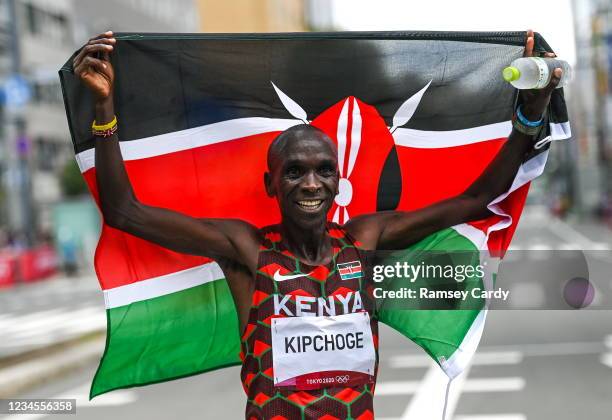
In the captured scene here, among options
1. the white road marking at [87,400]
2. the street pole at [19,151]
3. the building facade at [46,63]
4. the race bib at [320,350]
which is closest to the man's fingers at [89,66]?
the race bib at [320,350]

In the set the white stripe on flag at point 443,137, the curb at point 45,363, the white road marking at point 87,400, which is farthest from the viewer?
the curb at point 45,363

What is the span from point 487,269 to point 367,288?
25.5 inches

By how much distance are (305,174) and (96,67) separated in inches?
31.2

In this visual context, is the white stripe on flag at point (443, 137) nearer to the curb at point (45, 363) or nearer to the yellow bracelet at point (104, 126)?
the yellow bracelet at point (104, 126)

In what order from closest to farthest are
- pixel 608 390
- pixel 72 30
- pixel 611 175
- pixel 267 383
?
pixel 267 383, pixel 608 390, pixel 72 30, pixel 611 175

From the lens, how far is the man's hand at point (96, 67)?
10.8 ft

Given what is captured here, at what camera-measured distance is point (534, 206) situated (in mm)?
129125

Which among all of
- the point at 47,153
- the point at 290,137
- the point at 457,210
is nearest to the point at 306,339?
the point at 290,137

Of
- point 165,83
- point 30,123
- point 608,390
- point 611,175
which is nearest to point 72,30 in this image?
point 30,123

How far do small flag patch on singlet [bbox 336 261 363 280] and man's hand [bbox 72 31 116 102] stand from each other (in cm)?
98

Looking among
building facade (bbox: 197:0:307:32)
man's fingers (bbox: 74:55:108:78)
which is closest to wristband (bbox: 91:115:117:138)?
man's fingers (bbox: 74:55:108:78)

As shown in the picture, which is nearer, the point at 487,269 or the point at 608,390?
the point at 487,269

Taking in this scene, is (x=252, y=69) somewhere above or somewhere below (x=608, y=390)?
above

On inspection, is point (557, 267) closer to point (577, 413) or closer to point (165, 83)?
point (165, 83)
